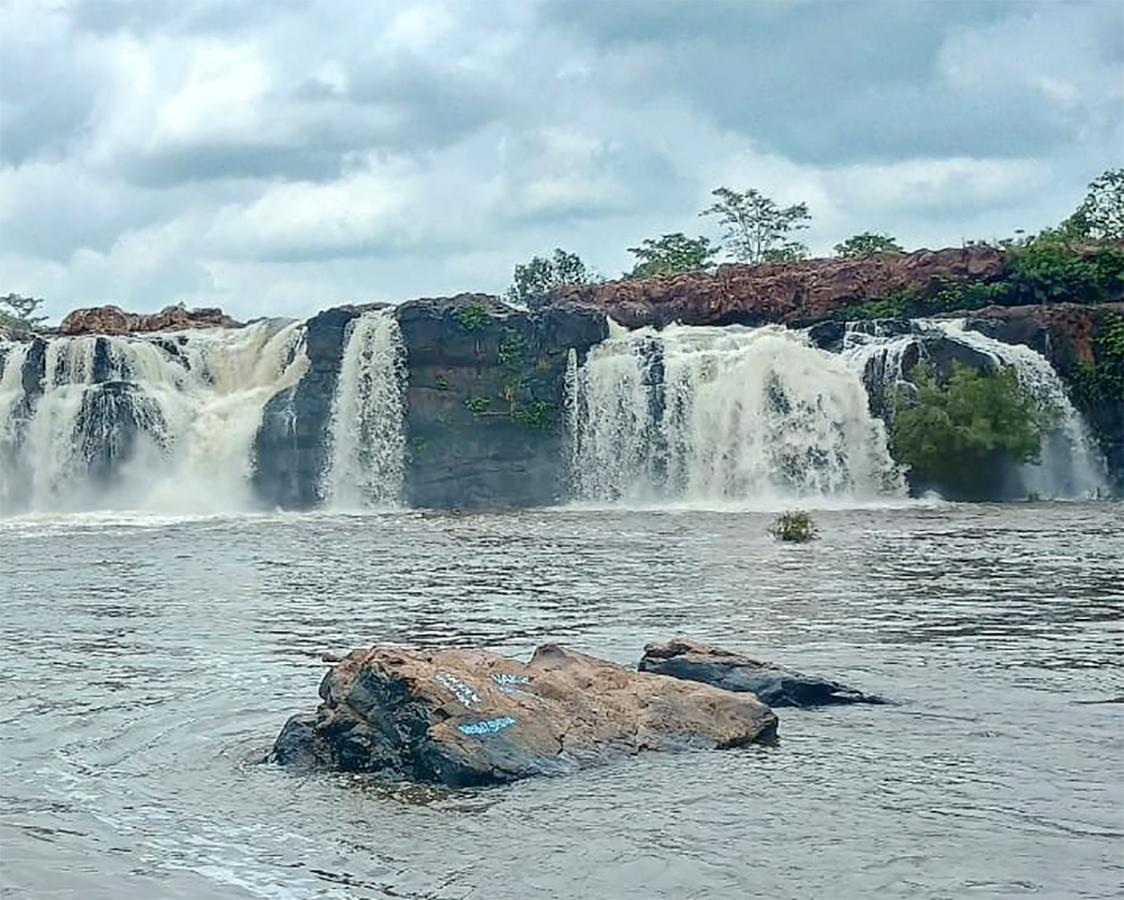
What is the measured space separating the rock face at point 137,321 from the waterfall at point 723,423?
588 inches

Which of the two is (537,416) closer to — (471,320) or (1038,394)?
(471,320)

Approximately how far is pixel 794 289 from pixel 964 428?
40.6 ft

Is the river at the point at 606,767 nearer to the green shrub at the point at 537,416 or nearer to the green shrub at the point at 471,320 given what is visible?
the green shrub at the point at 537,416

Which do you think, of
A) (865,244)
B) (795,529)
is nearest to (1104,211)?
(865,244)

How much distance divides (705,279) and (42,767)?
4255 centimetres

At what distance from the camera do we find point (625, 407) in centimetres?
4044

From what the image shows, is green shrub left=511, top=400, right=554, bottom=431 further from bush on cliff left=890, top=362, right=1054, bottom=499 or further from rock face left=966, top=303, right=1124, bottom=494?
rock face left=966, top=303, right=1124, bottom=494

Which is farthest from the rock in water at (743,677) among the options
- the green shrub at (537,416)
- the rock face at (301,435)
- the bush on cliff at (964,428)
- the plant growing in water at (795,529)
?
the rock face at (301,435)

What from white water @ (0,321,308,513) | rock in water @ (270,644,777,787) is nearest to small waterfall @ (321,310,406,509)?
white water @ (0,321,308,513)

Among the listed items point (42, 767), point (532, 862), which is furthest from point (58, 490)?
point (532, 862)

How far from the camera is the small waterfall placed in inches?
1654

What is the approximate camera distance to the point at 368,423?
138ft

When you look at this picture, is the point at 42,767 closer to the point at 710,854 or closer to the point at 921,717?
the point at 710,854

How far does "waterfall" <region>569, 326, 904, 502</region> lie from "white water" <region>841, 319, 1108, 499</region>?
0.66 metres
